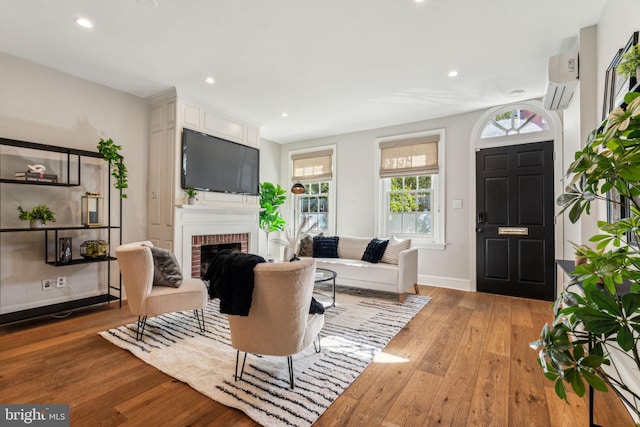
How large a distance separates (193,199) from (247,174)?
1108mm

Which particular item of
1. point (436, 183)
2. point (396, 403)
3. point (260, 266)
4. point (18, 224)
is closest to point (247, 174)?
point (18, 224)

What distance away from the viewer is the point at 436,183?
4.88 m

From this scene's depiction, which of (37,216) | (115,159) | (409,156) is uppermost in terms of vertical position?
(409,156)

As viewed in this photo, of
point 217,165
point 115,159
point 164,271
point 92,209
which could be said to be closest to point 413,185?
point 217,165

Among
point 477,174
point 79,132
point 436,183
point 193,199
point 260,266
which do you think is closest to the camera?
point 260,266

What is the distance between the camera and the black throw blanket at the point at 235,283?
1726 millimetres

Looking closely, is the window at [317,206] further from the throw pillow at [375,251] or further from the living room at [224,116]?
the throw pillow at [375,251]

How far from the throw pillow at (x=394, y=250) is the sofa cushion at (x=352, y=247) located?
0.44 m

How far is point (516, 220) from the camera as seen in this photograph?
13.8 feet

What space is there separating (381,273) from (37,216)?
12.6ft

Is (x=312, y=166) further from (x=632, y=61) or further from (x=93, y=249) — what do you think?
(x=632, y=61)

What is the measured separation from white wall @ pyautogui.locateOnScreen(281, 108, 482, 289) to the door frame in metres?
0.07

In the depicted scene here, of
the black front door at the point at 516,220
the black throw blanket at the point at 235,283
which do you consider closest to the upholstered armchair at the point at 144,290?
the black throw blanket at the point at 235,283

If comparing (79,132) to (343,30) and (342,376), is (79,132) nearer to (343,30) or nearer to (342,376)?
(343,30)
